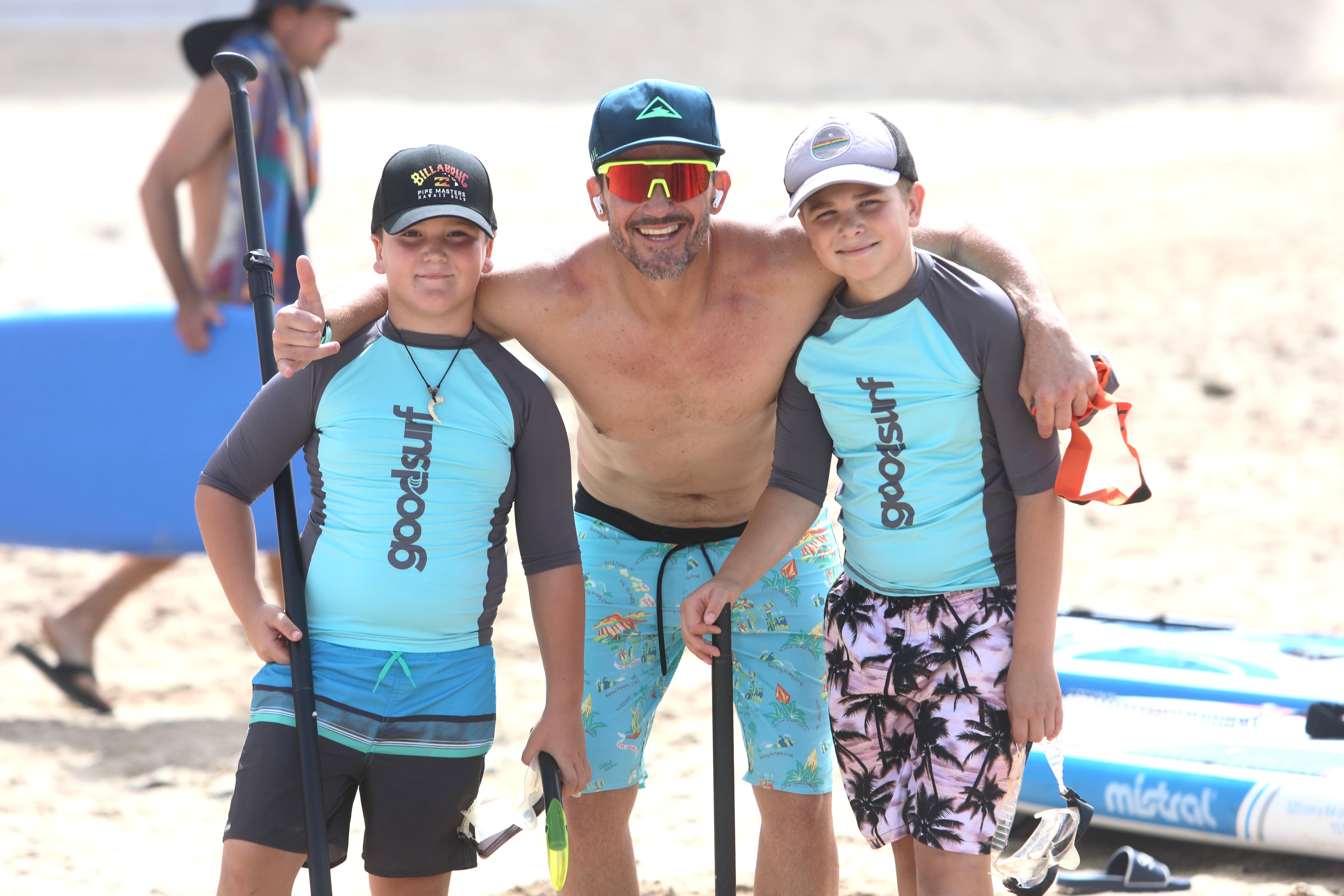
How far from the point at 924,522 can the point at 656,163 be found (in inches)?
33.0

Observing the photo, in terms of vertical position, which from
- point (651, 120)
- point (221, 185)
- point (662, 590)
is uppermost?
point (221, 185)

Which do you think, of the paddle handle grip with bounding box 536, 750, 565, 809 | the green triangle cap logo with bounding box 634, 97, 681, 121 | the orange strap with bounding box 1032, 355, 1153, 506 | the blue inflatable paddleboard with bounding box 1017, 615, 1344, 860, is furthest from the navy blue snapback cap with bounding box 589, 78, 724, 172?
the blue inflatable paddleboard with bounding box 1017, 615, 1344, 860

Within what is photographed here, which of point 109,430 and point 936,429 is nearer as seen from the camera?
point 936,429

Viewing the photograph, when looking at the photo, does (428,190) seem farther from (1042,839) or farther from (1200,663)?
(1200,663)

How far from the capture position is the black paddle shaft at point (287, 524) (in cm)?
220

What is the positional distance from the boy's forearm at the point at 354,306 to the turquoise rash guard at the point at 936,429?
86 cm

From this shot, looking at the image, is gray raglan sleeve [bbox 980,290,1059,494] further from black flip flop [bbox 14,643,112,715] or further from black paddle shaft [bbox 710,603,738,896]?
black flip flop [bbox 14,643,112,715]

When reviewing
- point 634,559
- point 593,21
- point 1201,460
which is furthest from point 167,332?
point 593,21

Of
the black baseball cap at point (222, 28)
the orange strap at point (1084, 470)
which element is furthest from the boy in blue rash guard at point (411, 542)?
the black baseball cap at point (222, 28)

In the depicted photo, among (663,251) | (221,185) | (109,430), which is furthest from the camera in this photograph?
(109,430)

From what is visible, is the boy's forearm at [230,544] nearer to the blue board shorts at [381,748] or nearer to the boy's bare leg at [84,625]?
the blue board shorts at [381,748]

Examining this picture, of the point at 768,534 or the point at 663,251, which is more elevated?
the point at 663,251

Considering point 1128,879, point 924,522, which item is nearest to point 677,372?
point 924,522

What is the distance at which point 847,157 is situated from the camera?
91.3 inches
